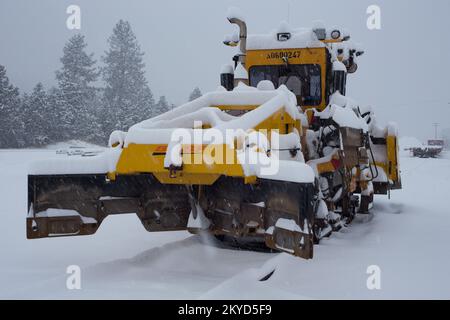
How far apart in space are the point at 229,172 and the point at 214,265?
1182 millimetres

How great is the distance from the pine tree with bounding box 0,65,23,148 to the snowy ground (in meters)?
36.3

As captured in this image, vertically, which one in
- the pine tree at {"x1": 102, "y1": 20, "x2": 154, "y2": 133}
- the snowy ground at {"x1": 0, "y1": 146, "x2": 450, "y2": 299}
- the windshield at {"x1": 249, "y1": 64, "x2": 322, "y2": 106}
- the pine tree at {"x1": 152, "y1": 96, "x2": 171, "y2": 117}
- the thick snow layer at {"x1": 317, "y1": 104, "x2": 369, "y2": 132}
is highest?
the pine tree at {"x1": 102, "y1": 20, "x2": 154, "y2": 133}

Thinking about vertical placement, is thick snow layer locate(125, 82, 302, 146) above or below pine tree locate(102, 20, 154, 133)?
below

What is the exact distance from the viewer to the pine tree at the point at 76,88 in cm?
4147

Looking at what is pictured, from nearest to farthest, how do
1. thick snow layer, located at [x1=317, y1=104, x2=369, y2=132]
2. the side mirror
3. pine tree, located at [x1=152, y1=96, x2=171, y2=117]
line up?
thick snow layer, located at [x1=317, y1=104, x2=369, y2=132], the side mirror, pine tree, located at [x1=152, y1=96, x2=171, y2=117]

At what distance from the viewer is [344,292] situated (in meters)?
3.82

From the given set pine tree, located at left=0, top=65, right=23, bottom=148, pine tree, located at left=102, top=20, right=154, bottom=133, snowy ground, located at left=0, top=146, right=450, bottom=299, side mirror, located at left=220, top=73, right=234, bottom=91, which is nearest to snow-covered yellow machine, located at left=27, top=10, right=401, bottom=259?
snowy ground, located at left=0, top=146, right=450, bottom=299

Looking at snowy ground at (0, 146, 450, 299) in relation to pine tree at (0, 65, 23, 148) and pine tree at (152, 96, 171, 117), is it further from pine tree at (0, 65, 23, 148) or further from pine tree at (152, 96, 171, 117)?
pine tree at (152, 96, 171, 117)

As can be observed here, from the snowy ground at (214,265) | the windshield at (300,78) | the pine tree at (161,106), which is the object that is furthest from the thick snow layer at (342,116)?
the pine tree at (161,106)

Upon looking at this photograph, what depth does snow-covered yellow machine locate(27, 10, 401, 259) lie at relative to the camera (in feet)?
13.6

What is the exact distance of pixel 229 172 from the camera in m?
4.25

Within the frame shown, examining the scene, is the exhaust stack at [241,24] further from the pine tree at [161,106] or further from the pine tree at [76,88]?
the pine tree at [161,106]

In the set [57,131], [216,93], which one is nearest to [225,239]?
[216,93]

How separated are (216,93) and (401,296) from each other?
300 centimetres
